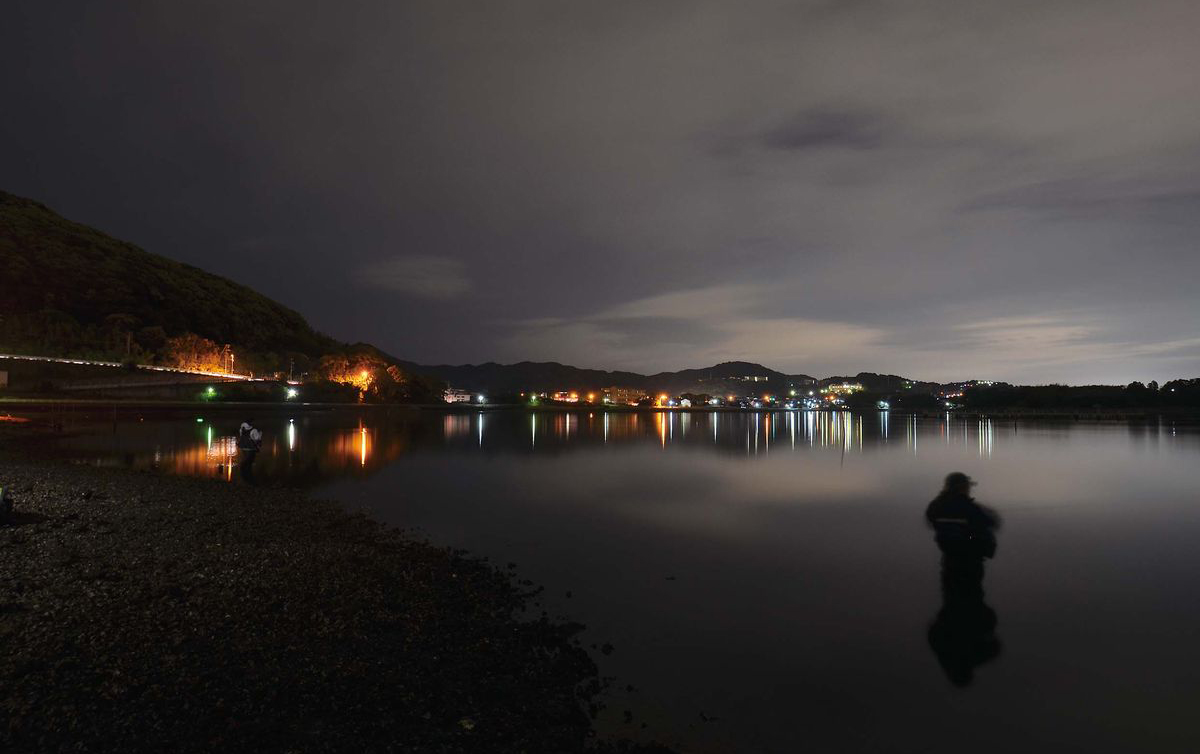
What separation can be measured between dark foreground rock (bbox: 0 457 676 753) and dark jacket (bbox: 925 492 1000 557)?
921 cm

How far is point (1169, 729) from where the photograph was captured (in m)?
7.92

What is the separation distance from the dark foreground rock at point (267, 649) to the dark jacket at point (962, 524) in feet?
30.2

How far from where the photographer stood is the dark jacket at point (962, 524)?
45.1 ft

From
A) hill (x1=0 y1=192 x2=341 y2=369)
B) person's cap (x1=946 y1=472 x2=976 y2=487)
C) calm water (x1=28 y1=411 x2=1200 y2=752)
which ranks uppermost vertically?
hill (x1=0 y1=192 x2=341 y2=369)

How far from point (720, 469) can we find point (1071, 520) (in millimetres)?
18846

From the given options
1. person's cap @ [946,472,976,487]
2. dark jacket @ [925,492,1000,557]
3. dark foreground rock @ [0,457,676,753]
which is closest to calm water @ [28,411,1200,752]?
dark jacket @ [925,492,1000,557]

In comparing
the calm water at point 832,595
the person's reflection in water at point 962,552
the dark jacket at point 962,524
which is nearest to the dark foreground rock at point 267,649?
the calm water at point 832,595

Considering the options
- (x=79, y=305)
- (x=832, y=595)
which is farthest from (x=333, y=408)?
(x=79, y=305)

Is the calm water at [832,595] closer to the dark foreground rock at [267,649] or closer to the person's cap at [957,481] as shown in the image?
the dark foreground rock at [267,649]

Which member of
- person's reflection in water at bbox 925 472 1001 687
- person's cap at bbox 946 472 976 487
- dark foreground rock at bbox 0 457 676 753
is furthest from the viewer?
person's cap at bbox 946 472 976 487

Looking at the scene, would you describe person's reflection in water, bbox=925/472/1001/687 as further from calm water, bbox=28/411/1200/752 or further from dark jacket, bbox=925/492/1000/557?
calm water, bbox=28/411/1200/752

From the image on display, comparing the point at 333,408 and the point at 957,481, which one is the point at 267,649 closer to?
the point at 957,481

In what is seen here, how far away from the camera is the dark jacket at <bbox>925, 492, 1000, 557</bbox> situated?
45.1 ft

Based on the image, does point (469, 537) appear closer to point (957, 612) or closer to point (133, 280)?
point (957, 612)
